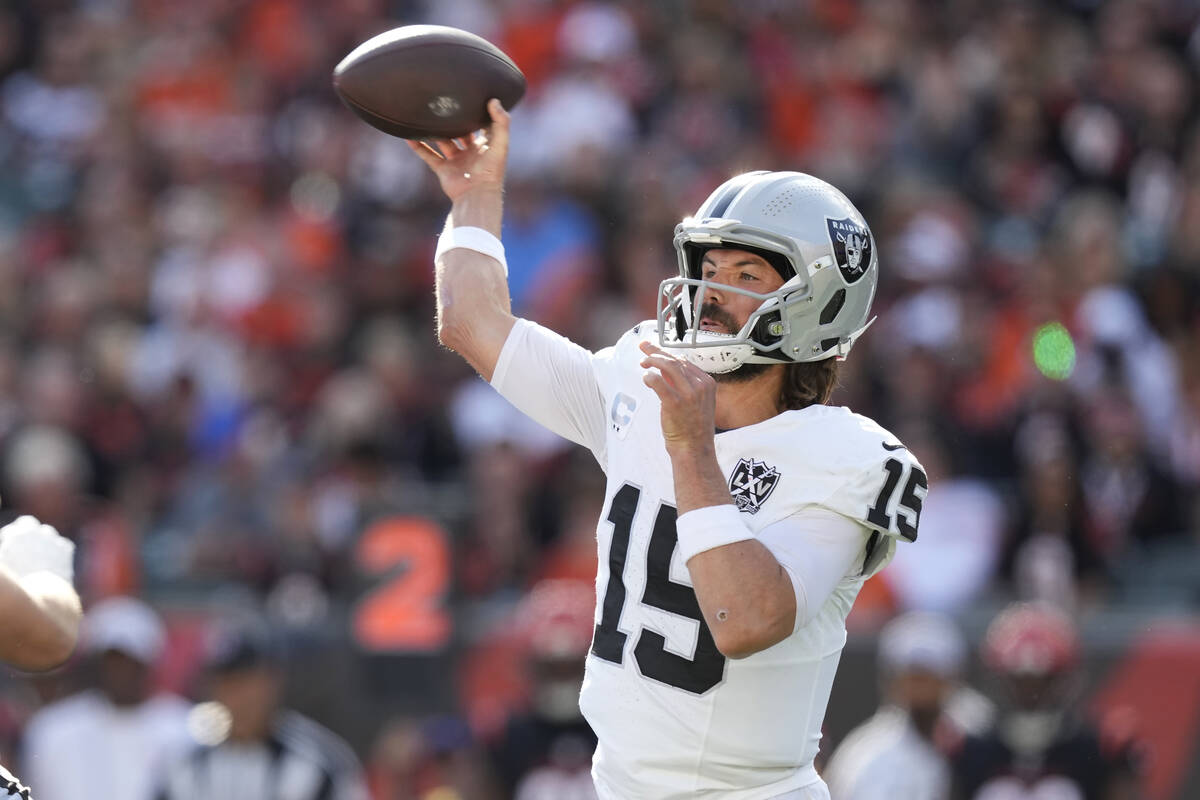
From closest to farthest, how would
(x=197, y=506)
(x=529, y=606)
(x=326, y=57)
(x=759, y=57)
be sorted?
(x=529, y=606) < (x=197, y=506) < (x=759, y=57) < (x=326, y=57)

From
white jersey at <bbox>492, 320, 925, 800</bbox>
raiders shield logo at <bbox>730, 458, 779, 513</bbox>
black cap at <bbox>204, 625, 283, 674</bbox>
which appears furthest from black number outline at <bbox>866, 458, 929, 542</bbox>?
black cap at <bbox>204, 625, 283, 674</bbox>

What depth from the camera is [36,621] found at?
3.12 metres

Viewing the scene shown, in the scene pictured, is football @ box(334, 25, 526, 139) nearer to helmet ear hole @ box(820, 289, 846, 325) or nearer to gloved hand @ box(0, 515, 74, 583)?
helmet ear hole @ box(820, 289, 846, 325)

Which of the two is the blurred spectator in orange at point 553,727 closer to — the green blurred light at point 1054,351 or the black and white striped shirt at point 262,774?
the black and white striped shirt at point 262,774

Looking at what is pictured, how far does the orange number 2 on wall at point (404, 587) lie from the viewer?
7.48m

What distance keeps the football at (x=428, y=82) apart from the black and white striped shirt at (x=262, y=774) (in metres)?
3.09

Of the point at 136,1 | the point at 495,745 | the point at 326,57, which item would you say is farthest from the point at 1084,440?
the point at 136,1

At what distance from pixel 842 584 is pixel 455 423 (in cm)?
547

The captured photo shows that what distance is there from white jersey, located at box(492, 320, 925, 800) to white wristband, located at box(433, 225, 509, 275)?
1.49 feet

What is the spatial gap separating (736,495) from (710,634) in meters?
0.25

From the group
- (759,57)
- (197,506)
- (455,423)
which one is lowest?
(197,506)

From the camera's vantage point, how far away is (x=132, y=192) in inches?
407

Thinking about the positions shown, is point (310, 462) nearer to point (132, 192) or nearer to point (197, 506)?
Answer: point (197, 506)

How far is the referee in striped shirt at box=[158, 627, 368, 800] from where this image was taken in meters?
6.17
